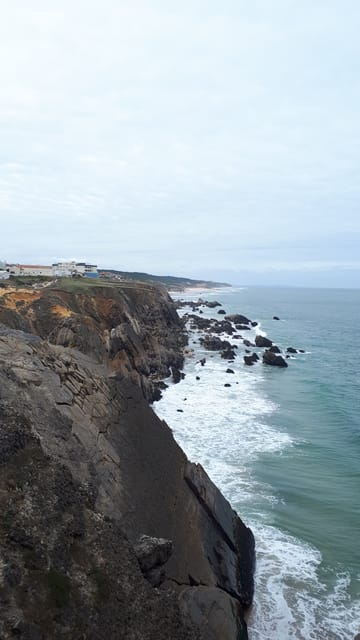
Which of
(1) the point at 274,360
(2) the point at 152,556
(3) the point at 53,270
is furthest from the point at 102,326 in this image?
(3) the point at 53,270

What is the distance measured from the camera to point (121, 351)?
37875mm

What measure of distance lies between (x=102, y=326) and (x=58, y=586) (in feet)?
122

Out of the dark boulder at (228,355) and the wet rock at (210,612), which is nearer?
the wet rock at (210,612)

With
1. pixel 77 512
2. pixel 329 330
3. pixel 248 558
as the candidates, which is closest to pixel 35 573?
pixel 77 512

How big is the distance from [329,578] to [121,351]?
23.7 m

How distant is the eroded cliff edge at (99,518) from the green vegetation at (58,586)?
0.06 feet

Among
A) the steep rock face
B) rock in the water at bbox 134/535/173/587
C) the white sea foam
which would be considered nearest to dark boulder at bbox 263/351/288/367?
the steep rock face

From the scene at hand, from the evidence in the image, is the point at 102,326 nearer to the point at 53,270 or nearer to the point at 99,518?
the point at 99,518

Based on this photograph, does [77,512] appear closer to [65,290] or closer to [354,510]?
[354,510]

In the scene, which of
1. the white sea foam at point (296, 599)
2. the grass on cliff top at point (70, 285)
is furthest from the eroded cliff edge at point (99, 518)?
the grass on cliff top at point (70, 285)

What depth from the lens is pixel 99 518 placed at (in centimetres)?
1091

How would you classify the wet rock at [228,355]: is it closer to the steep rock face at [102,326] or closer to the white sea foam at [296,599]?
the steep rock face at [102,326]

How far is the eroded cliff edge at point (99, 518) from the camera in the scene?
887 centimetres

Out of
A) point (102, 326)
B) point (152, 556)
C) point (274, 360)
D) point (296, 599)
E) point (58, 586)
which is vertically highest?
point (102, 326)
